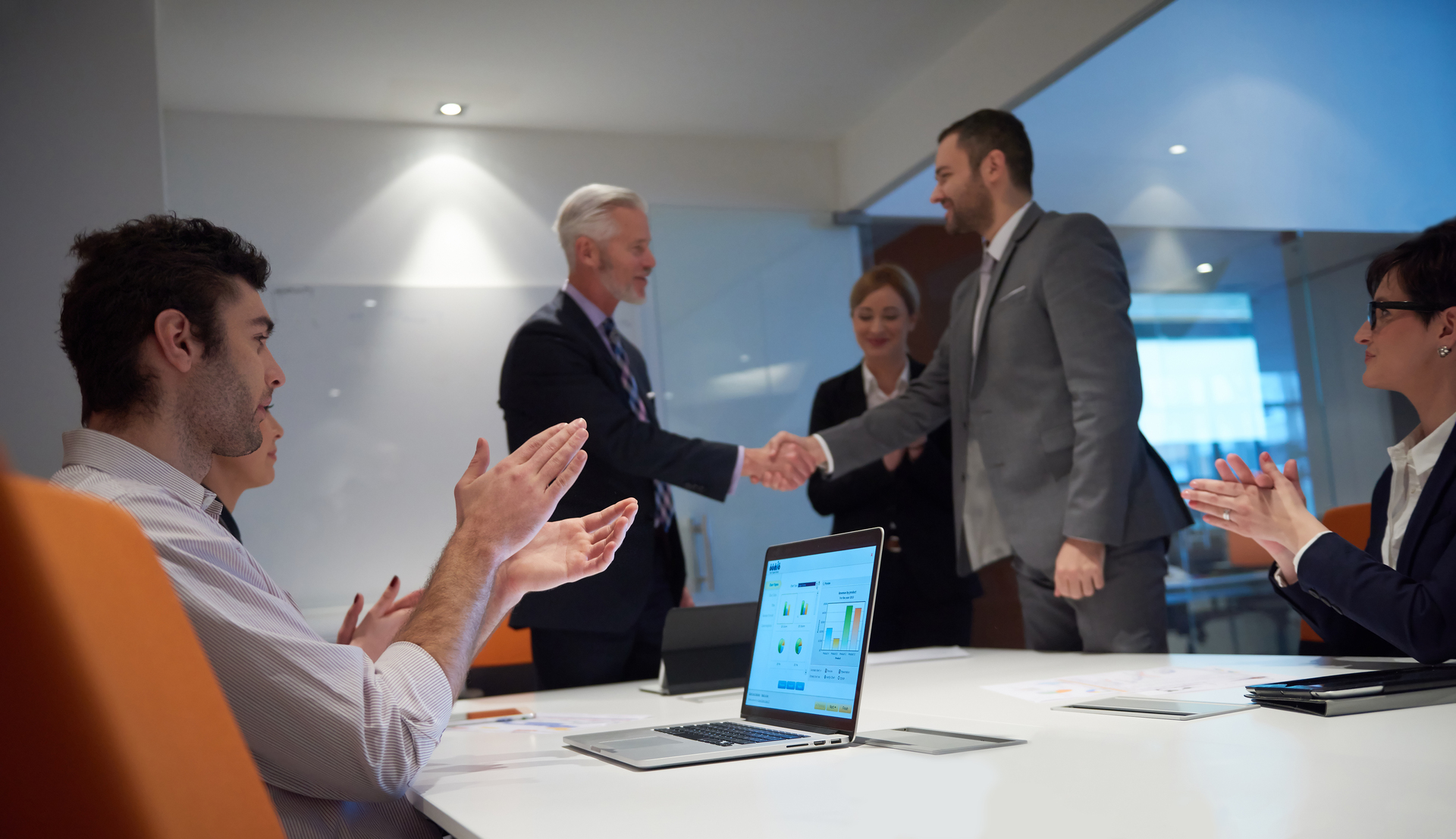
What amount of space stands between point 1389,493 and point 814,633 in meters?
1.14

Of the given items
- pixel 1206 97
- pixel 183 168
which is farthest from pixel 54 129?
pixel 1206 97

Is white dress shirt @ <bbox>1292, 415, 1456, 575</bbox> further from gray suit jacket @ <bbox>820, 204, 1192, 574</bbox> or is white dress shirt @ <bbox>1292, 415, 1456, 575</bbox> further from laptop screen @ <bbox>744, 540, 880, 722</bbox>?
laptop screen @ <bbox>744, 540, 880, 722</bbox>

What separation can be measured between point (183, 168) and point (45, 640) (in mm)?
4501

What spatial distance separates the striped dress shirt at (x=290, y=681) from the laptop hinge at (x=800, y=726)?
0.44 m

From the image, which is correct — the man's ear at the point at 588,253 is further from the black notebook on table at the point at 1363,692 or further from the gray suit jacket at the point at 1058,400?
the black notebook on table at the point at 1363,692

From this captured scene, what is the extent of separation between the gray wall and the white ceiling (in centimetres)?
46

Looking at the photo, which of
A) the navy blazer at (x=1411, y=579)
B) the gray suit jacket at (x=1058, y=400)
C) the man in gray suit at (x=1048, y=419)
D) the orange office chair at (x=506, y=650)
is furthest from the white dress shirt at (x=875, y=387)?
the navy blazer at (x=1411, y=579)

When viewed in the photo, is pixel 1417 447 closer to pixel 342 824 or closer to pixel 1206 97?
→ pixel 342 824

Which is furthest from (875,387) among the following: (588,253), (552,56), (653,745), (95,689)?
(95,689)

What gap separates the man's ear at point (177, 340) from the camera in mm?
1300

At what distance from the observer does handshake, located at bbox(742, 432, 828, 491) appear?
3057 mm

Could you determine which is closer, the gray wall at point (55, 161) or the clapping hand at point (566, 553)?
the clapping hand at point (566, 553)

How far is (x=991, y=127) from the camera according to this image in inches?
111

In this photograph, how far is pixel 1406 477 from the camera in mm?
1747
